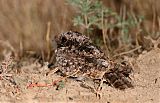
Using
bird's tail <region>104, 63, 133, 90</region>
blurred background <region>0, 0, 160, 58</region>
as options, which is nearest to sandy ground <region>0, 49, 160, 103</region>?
bird's tail <region>104, 63, 133, 90</region>

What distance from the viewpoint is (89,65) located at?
9.56 ft

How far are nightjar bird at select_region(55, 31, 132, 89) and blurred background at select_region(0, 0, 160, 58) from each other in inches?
32.4

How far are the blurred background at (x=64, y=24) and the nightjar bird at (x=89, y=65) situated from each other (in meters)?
0.82

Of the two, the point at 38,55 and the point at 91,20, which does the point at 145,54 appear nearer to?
the point at 91,20

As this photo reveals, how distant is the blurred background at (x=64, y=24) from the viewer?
163 inches

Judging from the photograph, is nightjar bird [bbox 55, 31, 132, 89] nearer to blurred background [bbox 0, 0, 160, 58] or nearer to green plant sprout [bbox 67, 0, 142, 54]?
green plant sprout [bbox 67, 0, 142, 54]

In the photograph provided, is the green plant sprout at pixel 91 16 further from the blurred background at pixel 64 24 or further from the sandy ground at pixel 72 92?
the sandy ground at pixel 72 92

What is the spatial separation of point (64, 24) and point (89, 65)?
6.42ft

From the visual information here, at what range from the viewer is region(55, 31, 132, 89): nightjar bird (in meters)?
2.90

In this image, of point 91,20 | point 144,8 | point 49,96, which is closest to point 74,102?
point 49,96

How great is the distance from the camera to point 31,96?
277 cm

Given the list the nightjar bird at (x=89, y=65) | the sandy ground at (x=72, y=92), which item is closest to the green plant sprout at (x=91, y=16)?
the nightjar bird at (x=89, y=65)

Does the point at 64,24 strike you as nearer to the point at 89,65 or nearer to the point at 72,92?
the point at 89,65

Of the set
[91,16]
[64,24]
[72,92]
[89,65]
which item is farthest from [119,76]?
[64,24]
